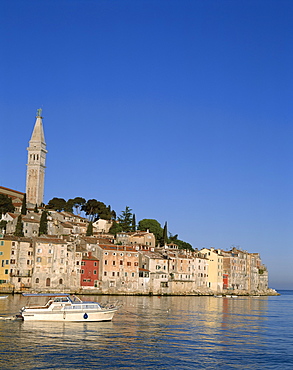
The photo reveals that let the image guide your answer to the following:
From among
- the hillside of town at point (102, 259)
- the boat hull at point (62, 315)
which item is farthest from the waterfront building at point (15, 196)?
the boat hull at point (62, 315)

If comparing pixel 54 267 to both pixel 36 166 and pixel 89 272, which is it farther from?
pixel 36 166

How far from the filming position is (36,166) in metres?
140

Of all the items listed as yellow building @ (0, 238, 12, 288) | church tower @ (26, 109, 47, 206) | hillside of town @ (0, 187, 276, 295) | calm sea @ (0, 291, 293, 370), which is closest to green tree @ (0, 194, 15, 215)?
hillside of town @ (0, 187, 276, 295)

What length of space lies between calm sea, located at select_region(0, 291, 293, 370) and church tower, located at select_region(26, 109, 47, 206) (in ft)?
323

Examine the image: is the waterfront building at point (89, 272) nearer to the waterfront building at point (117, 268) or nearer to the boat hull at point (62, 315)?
the waterfront building at point (117, 268)

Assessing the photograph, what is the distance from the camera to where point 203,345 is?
102 feet

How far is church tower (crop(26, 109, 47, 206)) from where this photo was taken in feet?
451

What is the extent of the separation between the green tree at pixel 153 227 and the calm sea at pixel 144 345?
252 feet

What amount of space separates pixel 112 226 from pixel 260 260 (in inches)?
1831

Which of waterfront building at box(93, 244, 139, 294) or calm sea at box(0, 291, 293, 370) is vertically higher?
waterfront building at box(93, 244, 139, 294)

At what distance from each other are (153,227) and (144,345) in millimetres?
90803

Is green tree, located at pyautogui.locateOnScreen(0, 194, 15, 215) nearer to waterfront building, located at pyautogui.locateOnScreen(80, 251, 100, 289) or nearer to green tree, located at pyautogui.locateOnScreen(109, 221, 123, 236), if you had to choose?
green tree, located at pyautogui.locateOnScreen(109, 221, 123, 236)

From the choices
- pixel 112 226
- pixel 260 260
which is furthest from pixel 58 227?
pixel 260 260

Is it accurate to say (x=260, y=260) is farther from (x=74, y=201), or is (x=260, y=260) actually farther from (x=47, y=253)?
(x=47, y=253)
